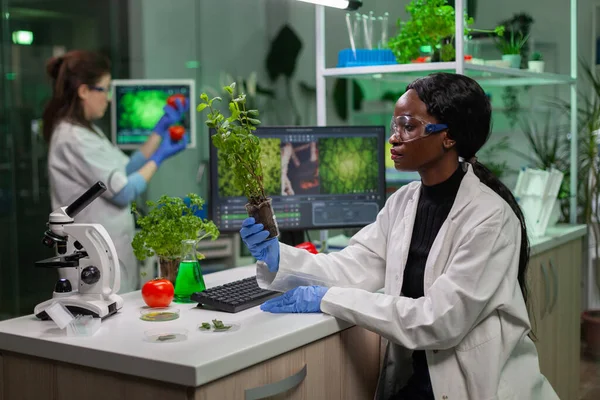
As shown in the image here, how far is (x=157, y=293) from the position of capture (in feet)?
6.64

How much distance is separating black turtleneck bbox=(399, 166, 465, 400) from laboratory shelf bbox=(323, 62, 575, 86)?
2.54ft

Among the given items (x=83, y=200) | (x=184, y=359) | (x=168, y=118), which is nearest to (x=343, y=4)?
(x=83, y=200)

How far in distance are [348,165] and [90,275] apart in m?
1.18

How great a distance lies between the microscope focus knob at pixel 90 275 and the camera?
1862 millimetres

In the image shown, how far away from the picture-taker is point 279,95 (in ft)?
20.3

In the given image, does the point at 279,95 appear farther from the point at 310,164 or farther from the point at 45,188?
the point at 310,164

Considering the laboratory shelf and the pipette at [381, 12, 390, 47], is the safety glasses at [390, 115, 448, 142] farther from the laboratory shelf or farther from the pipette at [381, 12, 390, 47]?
the pipette at [381, 12, 390, 47]

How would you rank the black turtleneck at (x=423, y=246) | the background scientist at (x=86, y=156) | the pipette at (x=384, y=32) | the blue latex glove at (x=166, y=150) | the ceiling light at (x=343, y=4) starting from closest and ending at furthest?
1. the black turtleneck at (x=423, y=246)
2. the ceiling light at (x=343, y=4)
3. the pipette at (x=384, y=32)
4. the background scientist at (x=86, y=156)
5. the blue latex glove at (x=166, y=150)

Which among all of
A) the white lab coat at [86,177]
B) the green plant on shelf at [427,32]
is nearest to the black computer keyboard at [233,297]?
the green plant on shelf at [427,32]

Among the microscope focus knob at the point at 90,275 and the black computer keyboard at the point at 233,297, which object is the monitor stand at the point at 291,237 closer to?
the black computer keyboard at the point at 233,297

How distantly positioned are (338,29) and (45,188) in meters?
2.33

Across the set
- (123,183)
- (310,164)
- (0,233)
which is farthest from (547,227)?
(0,233)

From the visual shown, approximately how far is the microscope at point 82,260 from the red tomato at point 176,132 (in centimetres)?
238

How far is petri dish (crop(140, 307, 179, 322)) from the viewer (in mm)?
1892
